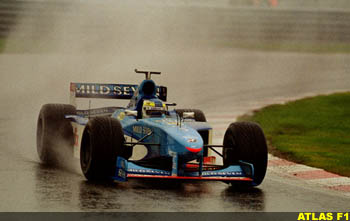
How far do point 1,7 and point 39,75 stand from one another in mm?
5103

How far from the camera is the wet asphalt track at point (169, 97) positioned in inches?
361

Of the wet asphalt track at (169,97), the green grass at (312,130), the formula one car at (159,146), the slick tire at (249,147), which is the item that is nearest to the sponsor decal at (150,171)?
the formula one car at (159,146)

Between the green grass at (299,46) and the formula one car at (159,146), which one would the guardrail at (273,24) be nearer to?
the green grass at (299,46)

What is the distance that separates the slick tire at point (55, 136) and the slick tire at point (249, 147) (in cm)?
295

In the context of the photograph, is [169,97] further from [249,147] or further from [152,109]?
[249,147]

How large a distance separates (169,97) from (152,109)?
9765 millimetres

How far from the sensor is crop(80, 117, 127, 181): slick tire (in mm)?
9977

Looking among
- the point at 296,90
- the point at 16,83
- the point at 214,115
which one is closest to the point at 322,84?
the point at 296,90

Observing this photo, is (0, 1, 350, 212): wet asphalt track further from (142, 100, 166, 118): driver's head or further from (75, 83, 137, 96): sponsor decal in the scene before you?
(75, 83, 137, 96): sponsor decal

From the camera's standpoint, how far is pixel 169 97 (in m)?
20.9

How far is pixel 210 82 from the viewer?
80.6 feet

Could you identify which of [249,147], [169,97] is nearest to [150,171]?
[249,147]

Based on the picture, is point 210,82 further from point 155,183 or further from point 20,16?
point 155,183

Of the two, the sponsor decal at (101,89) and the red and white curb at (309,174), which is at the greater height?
the sponsor decal at (101,89)
